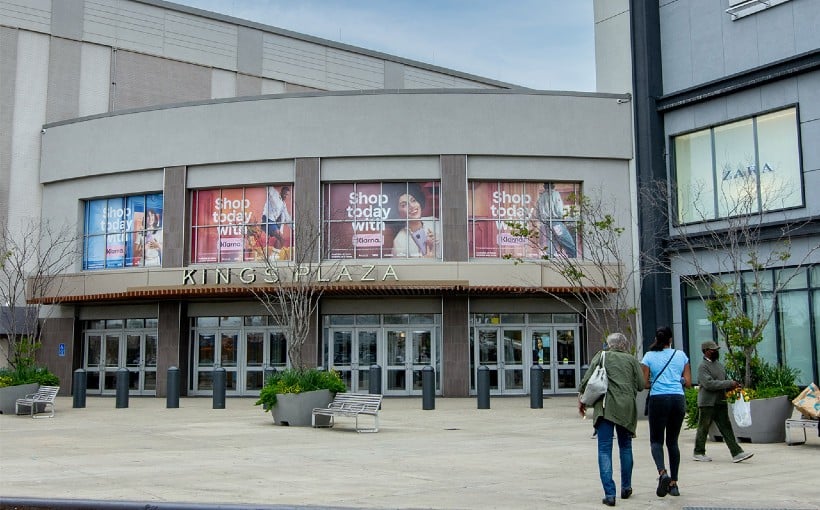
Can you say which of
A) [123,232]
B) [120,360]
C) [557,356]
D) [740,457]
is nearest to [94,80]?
[123,232]

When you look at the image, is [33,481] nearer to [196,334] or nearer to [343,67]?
[196,334]

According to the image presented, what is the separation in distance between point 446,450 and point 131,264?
2074 cm

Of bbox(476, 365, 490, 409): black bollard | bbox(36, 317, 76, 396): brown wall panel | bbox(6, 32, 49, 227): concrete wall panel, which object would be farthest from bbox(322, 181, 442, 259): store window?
bbox(6, 32, 49, 227): concrete wall panel

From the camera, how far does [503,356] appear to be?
30156 mm

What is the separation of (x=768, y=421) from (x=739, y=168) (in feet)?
42.3


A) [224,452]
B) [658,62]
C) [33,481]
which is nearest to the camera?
[33,481]

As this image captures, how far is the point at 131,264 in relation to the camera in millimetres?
32125

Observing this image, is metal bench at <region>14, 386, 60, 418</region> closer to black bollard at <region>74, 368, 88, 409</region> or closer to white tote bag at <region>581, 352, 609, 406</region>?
black bollard at <region>74, 368, 88, 409</region>

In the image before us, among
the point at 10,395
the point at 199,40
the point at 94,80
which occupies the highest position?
the point at 199,40

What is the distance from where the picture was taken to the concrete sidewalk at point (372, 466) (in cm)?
968

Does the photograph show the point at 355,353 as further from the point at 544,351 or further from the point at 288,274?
the point at 544,351

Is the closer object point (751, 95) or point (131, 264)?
point (751, 95)

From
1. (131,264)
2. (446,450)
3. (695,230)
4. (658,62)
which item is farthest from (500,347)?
(446,450)

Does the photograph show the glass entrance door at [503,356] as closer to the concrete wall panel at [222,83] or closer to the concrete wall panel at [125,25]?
the concrete wall panel at [222,83]
